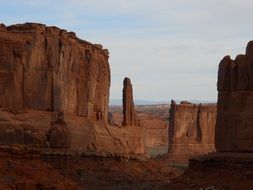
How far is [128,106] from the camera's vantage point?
88062 mm

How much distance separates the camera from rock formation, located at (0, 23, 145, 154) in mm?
65188

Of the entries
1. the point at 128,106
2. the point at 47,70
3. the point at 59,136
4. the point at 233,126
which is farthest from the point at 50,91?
the point at 233,126

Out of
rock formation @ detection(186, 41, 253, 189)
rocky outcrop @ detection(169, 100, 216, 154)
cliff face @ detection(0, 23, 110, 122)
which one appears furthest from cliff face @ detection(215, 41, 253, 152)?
rocky outcrop @ detection(169, 100, 216, 154)

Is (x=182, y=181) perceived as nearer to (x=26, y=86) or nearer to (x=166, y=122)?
(x=26, y=86)

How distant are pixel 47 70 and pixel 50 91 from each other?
6.20ft

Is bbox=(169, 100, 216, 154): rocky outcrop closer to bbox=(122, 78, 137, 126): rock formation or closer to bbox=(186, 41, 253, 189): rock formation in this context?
bbox=(122, 78, 137, 126): rock formation

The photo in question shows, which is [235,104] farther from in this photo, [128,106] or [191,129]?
[191,129]

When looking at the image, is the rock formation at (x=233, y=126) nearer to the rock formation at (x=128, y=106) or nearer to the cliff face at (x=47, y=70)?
the cliff face at (x=47, y=70)

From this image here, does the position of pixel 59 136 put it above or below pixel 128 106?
below

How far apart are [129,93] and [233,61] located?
39.8 metres

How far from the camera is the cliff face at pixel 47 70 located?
67.9 m

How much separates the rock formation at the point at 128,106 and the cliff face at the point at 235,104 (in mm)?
37529

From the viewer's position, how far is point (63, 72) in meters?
73.1

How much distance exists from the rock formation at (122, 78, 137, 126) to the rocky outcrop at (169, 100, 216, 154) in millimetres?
30257
